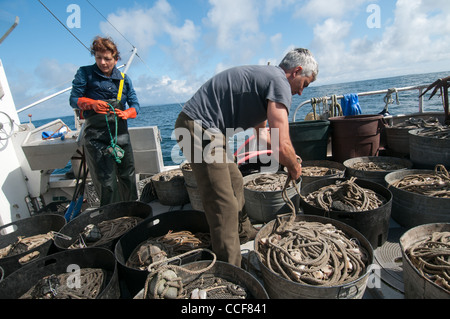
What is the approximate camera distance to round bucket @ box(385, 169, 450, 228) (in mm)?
2244

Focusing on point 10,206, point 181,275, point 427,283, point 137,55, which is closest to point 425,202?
point 427,283

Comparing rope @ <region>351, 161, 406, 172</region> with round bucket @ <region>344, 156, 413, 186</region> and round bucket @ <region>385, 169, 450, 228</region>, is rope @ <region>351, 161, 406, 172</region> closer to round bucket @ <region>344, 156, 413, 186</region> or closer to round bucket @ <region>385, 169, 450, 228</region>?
round bucket @ <region>344, 156, 413, 186</region>

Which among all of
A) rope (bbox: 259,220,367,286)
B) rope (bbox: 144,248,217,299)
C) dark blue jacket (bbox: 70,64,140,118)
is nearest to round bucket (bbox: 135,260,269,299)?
rope (bbox: 144,248,217,299)

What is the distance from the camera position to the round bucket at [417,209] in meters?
2.24

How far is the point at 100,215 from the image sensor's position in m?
3.01

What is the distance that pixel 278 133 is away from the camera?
175cm

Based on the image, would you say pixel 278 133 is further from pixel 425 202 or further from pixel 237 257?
pixel 425 202

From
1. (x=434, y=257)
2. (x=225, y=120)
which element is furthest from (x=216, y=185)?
(x=434, y=257)

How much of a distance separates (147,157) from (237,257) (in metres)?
3.59

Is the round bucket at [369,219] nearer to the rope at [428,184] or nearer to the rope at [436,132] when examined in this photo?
the rope at [428,184]

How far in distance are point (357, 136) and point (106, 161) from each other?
12.4ft

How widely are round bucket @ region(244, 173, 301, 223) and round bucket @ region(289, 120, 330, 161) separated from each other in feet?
4.62

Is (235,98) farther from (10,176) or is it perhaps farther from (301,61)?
(10,176)

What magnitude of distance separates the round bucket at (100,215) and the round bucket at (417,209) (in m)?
2.74
